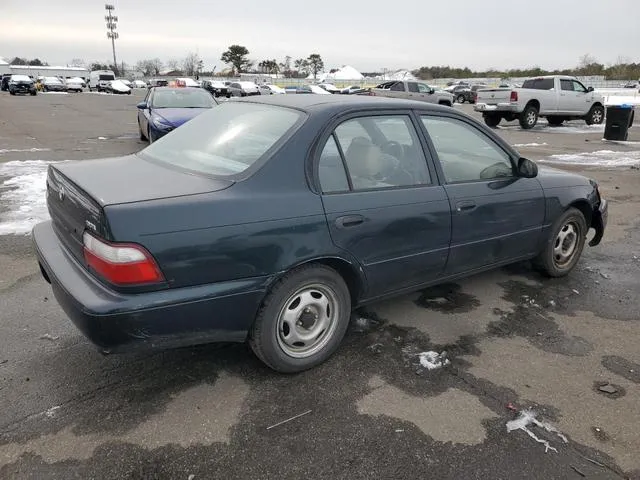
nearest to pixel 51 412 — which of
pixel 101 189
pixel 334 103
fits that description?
pixel 101 189

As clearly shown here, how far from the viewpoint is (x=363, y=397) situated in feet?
9.25

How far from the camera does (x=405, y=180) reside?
130 inches

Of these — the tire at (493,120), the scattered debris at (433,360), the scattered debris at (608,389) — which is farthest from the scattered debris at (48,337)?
the tire at (493,120)

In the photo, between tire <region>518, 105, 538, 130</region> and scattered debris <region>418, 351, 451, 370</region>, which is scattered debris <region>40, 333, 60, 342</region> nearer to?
scattered debris <region>418, 351, 451, 370</region>

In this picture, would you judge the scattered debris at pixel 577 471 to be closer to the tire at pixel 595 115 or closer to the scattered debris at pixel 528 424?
the scattered debris at pixel 528 424

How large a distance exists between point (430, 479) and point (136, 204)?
1.82 metres

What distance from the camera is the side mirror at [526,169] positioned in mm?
3871

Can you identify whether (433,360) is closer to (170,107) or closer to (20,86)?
(170,107)

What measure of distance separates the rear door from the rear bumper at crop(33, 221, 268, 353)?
67 centimetres

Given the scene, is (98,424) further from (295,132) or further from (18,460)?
(295,132)

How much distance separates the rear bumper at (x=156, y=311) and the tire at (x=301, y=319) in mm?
102

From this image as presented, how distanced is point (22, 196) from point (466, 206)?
601 cm

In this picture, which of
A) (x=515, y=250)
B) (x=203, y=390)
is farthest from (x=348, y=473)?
(x=515, y=250)

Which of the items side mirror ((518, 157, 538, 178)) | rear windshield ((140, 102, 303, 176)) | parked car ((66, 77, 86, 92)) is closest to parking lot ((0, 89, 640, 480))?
side mirror ((518, 157, 538, 178))
